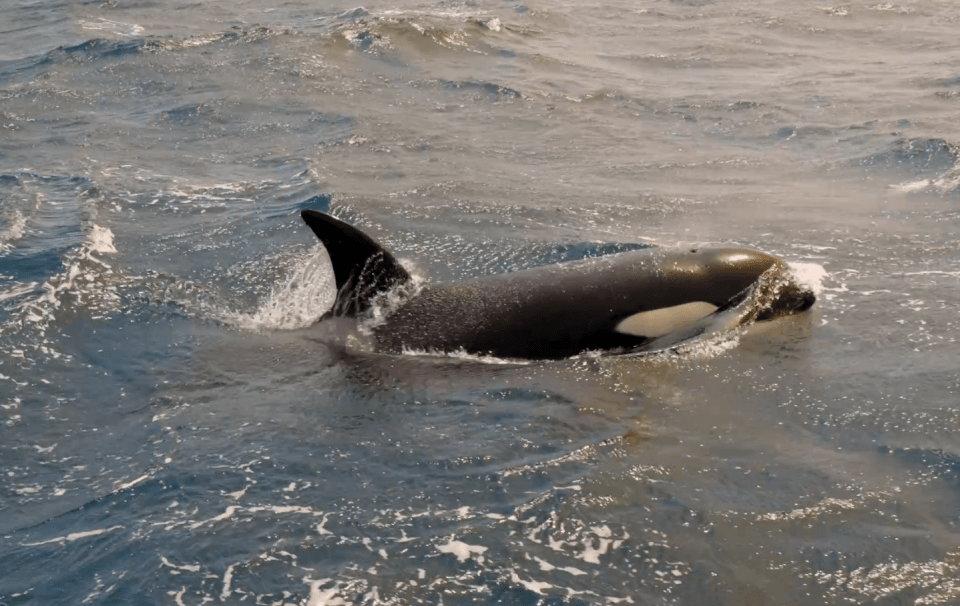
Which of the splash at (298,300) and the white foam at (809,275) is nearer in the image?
the splash at (298,300)

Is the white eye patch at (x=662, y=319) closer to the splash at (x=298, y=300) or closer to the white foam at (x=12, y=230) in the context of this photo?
the splash at (x=298, y=300)

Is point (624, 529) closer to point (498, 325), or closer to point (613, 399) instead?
point (613, 399)

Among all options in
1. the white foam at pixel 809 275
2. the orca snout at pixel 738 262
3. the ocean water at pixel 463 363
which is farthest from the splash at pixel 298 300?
the white foam at pixel 809 275

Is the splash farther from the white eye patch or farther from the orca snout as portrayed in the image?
the orca snout

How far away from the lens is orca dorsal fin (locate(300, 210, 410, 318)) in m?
8.22

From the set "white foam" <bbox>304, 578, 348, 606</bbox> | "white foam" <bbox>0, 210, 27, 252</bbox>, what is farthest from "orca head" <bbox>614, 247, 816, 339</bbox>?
"white foam" <bbox>0, 210, 27, 252</bbox>

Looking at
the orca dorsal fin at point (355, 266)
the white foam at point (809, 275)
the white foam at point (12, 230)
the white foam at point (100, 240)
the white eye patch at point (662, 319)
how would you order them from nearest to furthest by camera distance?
the orca dorsal fin at point (355, 266) → the white eye patch at point (662, 319) → the white foam at point (809, 275) → the white foam at point (100, 240) → the white foam at point (12, 230)

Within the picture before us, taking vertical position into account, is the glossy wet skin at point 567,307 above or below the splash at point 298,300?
above

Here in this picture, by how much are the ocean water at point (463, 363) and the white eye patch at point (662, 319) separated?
27 centimetres

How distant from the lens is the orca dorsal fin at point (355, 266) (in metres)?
8.22

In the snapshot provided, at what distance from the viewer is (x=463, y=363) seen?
816cm

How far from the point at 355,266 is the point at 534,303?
144 centimetres

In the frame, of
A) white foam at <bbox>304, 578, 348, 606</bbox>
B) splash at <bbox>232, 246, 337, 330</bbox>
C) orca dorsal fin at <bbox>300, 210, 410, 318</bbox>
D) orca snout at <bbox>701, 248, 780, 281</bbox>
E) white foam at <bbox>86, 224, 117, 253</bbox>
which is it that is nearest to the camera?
white foam at <bbox>304, 578, 348, 606</bbox>

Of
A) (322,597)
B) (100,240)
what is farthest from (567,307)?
(100,240)
